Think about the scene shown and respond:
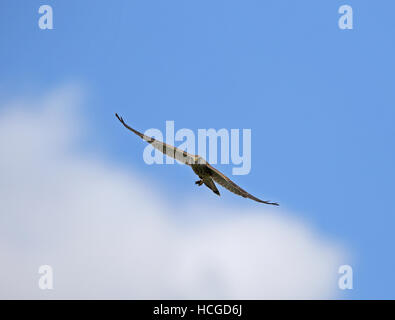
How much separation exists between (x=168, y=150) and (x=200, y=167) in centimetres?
158

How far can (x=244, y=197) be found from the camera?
30766 millimetres

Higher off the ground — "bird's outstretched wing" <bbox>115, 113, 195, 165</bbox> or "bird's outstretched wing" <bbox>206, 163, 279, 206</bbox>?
"bird's outstretched wing" <bbox>115, 113, 195, 165</bbox>

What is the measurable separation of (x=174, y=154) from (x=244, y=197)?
3.48m

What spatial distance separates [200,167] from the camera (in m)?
31.4

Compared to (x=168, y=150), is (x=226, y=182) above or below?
below

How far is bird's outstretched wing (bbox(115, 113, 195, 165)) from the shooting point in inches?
1235

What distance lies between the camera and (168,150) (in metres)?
31.9

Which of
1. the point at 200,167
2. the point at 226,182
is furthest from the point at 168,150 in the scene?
the point at 226,182

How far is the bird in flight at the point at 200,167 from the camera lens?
31080 mm

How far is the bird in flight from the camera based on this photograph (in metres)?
31.1

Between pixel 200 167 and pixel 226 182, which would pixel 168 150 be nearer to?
pixel 200 167
